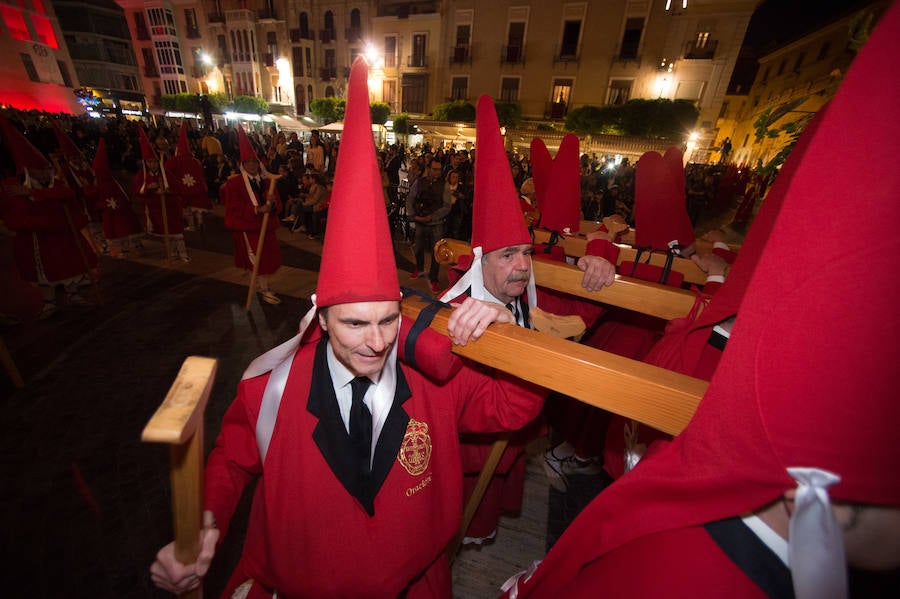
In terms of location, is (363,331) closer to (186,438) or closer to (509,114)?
(186,438)

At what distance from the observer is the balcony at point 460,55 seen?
26.2m

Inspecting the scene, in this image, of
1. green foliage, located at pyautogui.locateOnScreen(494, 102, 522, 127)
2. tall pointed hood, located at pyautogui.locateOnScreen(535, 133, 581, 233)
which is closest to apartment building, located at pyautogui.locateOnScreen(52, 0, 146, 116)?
green foliage, located at pyautogui.locateOnScreen(494, 102, 522, 127)

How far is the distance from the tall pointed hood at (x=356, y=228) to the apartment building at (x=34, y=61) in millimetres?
51093

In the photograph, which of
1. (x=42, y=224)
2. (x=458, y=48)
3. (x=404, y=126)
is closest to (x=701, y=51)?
(x=458, y=48)

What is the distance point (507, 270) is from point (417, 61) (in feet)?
106

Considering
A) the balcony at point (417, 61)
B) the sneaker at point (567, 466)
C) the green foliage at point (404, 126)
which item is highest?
the balcony at point (417, 61)

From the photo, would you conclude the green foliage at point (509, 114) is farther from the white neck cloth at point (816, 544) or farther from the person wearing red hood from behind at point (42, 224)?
the white neck cloth at point (816, 544)

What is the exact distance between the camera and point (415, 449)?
1.47m

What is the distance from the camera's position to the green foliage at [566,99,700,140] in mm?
20047

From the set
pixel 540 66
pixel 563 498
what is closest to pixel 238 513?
pixel 563 498

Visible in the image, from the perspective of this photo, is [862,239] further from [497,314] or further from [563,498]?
[563,498]

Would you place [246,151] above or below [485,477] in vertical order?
above

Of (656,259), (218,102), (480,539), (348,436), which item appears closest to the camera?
(348,436)

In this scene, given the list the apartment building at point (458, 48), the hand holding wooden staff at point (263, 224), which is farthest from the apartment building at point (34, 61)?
the hand holding wooden staff at point (263, 224)
